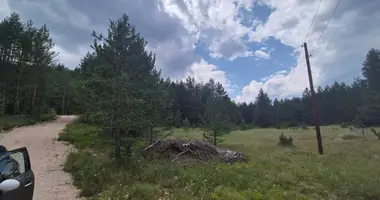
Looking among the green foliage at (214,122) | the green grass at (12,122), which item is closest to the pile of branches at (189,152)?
the green foliage at (214,122)

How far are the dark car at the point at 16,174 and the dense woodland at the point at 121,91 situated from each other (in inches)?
245

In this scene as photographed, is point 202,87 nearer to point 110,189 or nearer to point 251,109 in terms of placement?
point 251,109

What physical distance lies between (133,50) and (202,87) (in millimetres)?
72458

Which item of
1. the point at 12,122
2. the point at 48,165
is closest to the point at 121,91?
Answer: the point at 48,165

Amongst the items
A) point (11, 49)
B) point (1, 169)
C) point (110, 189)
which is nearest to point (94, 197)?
point (110, 189)

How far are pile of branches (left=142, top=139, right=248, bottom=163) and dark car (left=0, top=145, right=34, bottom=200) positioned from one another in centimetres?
804

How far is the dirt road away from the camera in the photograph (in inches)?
306

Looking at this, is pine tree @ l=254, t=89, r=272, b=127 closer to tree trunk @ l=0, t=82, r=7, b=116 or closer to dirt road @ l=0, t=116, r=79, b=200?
tree trunk @ l=0, t=82, r=7, b=116

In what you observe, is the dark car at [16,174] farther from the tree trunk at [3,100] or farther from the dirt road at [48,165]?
the tree trunk at [3,100]

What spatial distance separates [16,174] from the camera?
165 inches

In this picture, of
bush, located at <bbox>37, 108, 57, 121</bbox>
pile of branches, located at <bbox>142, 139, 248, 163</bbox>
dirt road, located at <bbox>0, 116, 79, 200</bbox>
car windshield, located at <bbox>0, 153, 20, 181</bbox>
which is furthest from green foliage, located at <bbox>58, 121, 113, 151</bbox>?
bush, located at <bbox>37, 108, 57, 121</bbox>

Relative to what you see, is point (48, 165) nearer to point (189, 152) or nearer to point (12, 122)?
point (189, 152)

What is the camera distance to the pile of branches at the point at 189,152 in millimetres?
12864

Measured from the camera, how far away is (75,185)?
8.55 m
